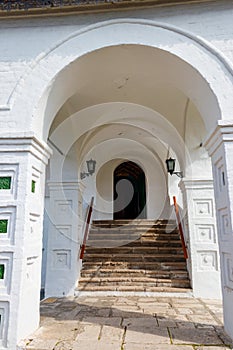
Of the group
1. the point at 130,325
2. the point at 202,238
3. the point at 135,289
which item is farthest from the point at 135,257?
the point at 130,325

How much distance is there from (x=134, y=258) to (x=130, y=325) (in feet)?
8.71

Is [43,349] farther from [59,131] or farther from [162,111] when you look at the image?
[162,111]

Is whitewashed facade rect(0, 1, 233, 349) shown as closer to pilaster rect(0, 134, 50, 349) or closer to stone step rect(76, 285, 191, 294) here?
pilaster rect(0, 134, 50, 349)

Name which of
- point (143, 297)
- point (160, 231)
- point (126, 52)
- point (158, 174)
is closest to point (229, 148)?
point (126, 52)

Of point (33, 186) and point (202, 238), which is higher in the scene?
point (33, 186)

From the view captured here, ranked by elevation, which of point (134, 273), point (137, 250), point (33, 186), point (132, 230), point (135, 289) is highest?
point (33, 186)

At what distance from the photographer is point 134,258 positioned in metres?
5.69

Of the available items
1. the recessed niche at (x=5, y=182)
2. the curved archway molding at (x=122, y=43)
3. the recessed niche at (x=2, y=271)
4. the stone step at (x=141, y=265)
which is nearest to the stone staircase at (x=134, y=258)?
the stone step at (x=141, y=265)

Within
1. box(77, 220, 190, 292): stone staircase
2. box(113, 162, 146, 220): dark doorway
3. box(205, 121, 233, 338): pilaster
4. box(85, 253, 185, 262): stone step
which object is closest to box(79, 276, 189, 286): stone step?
box(77, 220, 190, 292): stone staircase

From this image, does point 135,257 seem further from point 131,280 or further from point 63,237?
point 63,237

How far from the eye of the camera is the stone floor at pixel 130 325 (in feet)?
8.23

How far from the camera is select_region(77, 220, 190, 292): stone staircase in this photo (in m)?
5.00

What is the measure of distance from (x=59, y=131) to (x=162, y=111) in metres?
1.87

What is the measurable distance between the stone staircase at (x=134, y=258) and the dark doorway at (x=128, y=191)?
334cm
